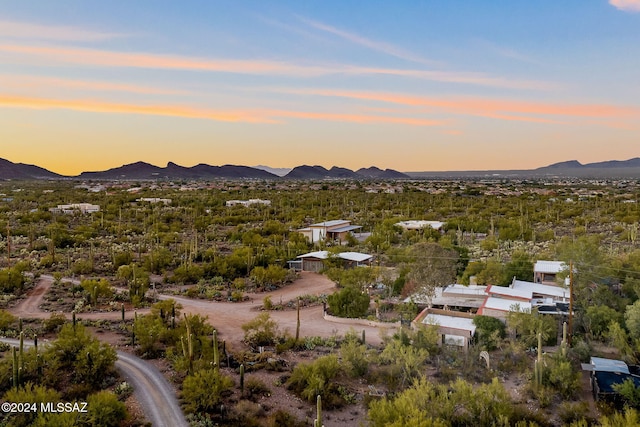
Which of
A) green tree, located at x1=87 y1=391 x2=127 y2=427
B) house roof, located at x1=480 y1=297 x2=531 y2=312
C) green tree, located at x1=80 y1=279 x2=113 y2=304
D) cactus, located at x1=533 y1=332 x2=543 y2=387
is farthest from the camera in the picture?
green tree, located at x1=80 y1=279 x2=113 y2=304

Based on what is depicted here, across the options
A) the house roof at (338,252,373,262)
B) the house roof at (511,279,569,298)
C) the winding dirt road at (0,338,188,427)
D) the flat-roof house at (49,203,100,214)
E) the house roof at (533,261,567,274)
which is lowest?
the winding dirt road at (0,338,188,427)

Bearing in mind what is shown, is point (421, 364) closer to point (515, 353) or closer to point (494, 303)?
point (515, 353)

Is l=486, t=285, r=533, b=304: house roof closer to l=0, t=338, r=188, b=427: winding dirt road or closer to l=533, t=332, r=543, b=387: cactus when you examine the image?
l=533, t=332, r=543, b=387: cactus

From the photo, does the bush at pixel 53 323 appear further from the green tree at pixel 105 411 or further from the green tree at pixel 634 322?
the green tree at pixel 634 322

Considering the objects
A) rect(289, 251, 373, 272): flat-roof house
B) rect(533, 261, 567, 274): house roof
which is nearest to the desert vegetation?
rect(533, 261, 567, 274): house roof

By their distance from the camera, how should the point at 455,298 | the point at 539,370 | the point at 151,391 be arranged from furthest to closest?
the point at 455,298, the point at 539,370, the point at 151,391

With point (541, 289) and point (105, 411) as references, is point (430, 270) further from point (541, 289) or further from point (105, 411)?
point (105, 411)

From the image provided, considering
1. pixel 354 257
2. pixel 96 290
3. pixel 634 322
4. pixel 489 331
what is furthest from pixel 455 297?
pixel 96 290
